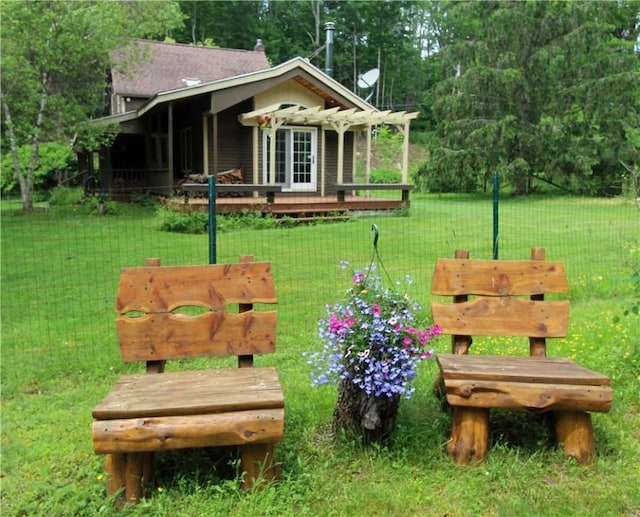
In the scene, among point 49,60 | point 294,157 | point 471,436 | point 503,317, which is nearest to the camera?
point 471,436

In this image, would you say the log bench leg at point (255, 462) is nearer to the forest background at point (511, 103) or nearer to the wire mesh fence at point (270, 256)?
the wire mesh fence at point (270, 256)

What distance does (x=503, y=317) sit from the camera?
3646mm

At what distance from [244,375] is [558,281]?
2.07 meters

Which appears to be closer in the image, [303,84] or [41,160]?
[303,84]

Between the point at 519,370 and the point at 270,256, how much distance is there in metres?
6.32

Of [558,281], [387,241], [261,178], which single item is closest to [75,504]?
[558,281]

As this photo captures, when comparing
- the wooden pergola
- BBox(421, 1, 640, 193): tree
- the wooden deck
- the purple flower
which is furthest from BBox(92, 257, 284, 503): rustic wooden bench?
BBox(421, 1, 640, 193): tree

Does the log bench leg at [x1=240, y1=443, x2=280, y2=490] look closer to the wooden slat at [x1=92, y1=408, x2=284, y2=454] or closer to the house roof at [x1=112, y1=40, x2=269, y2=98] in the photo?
the wooden slat at [x1=92, y1=408, x2=284, y2=454]

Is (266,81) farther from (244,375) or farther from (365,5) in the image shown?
(365,5)

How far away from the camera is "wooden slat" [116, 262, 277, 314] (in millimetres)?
3266

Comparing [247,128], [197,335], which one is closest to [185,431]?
[197,335]

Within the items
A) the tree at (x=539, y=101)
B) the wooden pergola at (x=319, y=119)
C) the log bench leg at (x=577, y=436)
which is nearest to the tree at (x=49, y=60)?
the wooden pergola at (x=319, y=119)

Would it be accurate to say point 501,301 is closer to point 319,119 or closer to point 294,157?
point 319,119

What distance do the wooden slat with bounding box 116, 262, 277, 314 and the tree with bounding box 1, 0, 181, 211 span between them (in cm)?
1342
